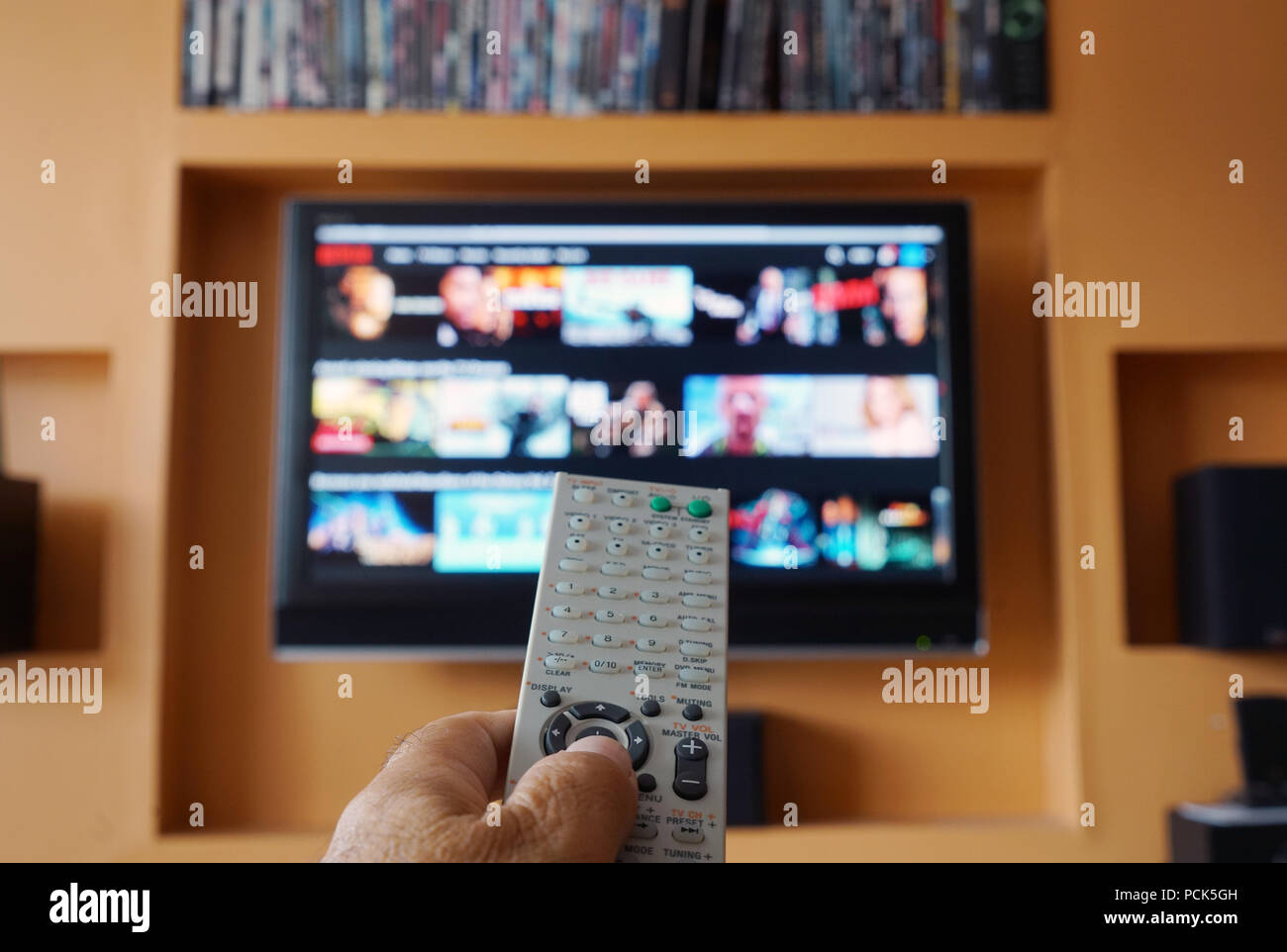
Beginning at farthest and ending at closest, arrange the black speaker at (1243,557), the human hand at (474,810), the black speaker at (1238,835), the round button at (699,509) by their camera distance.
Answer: the black speaker at (1243,557)
the black speaker at (1238,835)
the round button at (699,509)
the human hand at (474,810)

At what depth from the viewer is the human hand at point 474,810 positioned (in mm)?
440

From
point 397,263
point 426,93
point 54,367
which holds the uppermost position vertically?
point 426,93

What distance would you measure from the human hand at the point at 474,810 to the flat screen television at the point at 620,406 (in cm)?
97

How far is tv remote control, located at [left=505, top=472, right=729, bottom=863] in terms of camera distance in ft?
2.05

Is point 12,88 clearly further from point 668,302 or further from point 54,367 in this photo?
point 668,302

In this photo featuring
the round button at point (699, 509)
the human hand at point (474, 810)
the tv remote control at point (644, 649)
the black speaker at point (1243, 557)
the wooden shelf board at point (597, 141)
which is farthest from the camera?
the wooden shelf board at point (597, 141)

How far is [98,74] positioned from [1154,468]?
1.83 m

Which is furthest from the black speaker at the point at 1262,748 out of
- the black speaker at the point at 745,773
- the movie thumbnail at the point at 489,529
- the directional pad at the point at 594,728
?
the directional pad at the point at 594,728

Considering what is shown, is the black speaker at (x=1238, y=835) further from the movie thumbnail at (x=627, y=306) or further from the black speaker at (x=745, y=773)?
the movie thumbnail at (x=627, y=306)

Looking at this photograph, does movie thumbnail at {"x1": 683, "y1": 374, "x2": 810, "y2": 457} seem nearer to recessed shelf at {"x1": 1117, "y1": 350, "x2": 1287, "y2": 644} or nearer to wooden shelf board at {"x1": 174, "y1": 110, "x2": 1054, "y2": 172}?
wooden shelf board at {"x1": 174, "y1": 110, "x2": 1054, "y2": 172}

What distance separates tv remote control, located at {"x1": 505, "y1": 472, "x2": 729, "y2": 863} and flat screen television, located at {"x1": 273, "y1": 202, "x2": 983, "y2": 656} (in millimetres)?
796

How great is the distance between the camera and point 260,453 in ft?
5.61

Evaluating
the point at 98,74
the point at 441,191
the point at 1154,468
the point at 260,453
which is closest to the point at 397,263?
the point at 441,191
